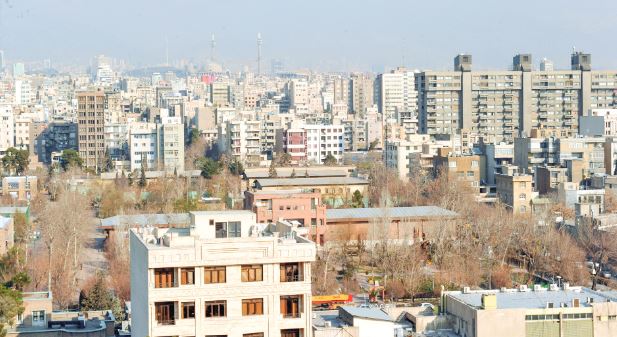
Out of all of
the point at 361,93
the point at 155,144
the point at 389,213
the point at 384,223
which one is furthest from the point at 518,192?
the point at 361,93

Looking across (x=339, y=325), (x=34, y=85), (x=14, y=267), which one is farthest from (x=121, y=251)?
(x=34, y=85)

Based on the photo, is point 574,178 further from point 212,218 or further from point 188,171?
point 212,218

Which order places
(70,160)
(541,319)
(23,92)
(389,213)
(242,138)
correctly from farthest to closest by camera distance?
(23,92)
(242,138)
(70,160)
(389,213)
(541,319)

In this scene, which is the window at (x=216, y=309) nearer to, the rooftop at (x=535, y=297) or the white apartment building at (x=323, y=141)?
the rooftop at (x=535, y=297)

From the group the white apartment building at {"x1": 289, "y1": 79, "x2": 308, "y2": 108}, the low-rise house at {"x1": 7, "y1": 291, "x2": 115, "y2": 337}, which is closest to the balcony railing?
the low-rise house at {"x1": 7, "y1": 291, "x2": 115, "y2": 337}

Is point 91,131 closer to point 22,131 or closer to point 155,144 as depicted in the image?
point 155,144

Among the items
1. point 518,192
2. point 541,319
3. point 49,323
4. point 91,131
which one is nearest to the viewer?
point 541,319

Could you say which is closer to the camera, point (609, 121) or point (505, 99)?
point (609, 121)

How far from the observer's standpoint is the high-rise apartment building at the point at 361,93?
217ft

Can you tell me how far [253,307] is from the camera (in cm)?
799

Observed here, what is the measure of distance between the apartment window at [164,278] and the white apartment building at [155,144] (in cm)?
2876

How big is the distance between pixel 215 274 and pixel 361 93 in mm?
59164

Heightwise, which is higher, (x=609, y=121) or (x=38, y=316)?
(x=609, y=121)

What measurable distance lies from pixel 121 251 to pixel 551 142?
1241cm
